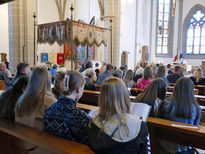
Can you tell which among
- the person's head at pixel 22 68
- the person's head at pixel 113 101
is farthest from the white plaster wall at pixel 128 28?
the person's head at pixel 113 101

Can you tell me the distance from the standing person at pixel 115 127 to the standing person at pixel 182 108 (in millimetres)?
1028

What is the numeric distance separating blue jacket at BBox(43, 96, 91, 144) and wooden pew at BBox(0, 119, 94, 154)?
0.07m

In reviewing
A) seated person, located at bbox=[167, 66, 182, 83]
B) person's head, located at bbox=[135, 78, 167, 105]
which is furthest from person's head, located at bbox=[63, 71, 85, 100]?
seated person, located at bbox=[167, 66, 182, 83]

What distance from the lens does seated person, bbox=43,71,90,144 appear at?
5.34 feet

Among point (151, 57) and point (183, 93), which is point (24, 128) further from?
point (151, 57)

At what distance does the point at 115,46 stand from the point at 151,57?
8.63 metres

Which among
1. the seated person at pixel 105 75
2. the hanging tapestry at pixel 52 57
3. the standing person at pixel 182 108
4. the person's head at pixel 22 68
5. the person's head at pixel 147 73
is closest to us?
the standing person at pixel 182 108

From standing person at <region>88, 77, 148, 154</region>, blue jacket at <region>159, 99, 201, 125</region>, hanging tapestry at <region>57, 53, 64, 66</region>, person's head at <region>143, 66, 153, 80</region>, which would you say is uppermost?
hanging tapestry at <region>57, 53, 64, 66</region>

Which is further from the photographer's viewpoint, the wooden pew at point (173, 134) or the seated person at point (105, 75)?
the seated person at point (105, 75)

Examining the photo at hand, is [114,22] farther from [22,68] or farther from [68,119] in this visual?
[68,119]

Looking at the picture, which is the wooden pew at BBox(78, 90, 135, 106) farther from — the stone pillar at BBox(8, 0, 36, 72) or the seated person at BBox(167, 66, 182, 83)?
the stone pillar at BBox(8, 0, 36, 72)

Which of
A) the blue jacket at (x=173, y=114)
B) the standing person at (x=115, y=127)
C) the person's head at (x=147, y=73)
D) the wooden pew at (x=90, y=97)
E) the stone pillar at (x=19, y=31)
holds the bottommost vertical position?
the wooden pew at (x=90, y=97)

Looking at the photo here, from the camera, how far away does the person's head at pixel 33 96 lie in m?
2.01

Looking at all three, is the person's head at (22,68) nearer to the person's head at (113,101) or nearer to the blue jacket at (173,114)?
the blue jacket at (173,114)
